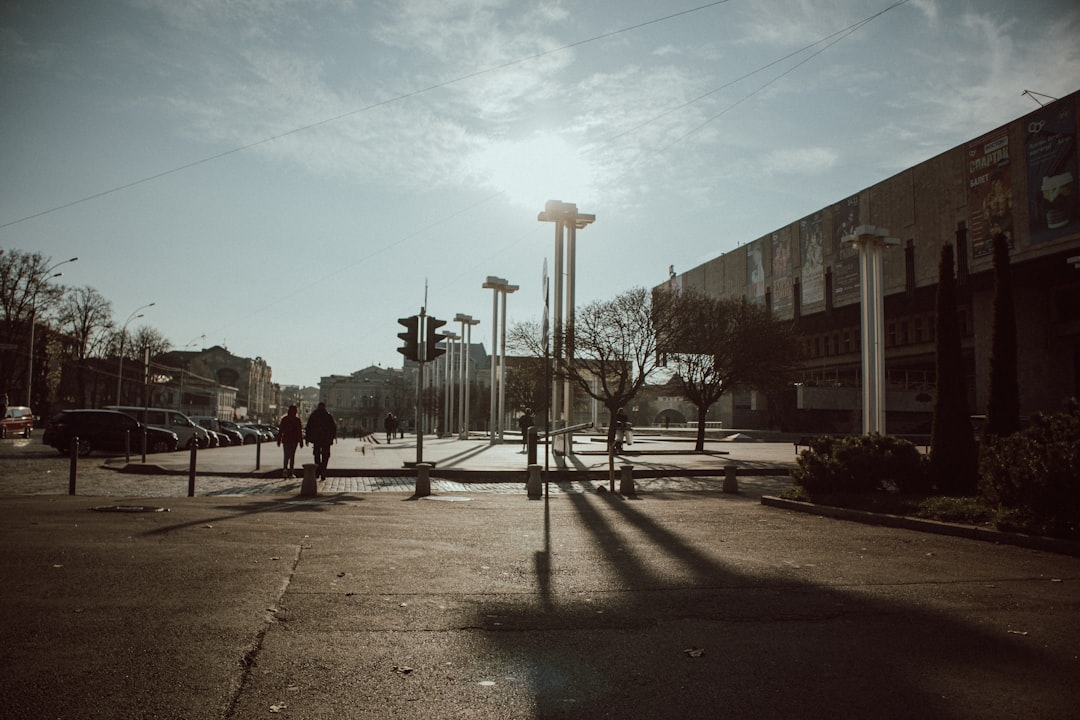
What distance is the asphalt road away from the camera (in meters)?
3.52

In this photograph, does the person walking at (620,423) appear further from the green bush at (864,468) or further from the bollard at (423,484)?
the green bush at (864,468)

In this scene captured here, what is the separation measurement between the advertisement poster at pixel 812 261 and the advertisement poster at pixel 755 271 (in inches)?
267

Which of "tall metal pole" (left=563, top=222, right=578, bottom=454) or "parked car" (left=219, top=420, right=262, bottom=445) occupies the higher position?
"tall metal pole" (left=563, top=222, right=578, bottom=454)

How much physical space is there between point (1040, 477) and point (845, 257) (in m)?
56.9

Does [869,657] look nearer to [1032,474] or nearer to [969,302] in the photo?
[1032,474]

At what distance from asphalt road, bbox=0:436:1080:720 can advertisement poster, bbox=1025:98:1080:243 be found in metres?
42.0

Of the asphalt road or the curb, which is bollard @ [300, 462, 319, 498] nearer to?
the asphalt road

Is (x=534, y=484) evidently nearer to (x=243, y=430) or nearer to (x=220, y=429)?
(x=220, y=429)

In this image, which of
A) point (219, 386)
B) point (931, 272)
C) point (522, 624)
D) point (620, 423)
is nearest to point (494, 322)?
point (620, 423)

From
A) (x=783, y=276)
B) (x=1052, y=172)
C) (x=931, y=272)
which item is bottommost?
(x=931, y=272)

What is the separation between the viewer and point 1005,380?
11969 millimetres

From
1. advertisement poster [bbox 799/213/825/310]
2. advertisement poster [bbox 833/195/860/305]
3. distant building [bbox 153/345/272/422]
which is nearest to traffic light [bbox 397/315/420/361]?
advertisement poster [bbox 833/195/860/305]

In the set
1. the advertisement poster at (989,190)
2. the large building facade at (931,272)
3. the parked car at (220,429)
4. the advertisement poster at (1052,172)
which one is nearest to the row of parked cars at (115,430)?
the parked car at (220,429)

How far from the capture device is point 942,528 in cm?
921
